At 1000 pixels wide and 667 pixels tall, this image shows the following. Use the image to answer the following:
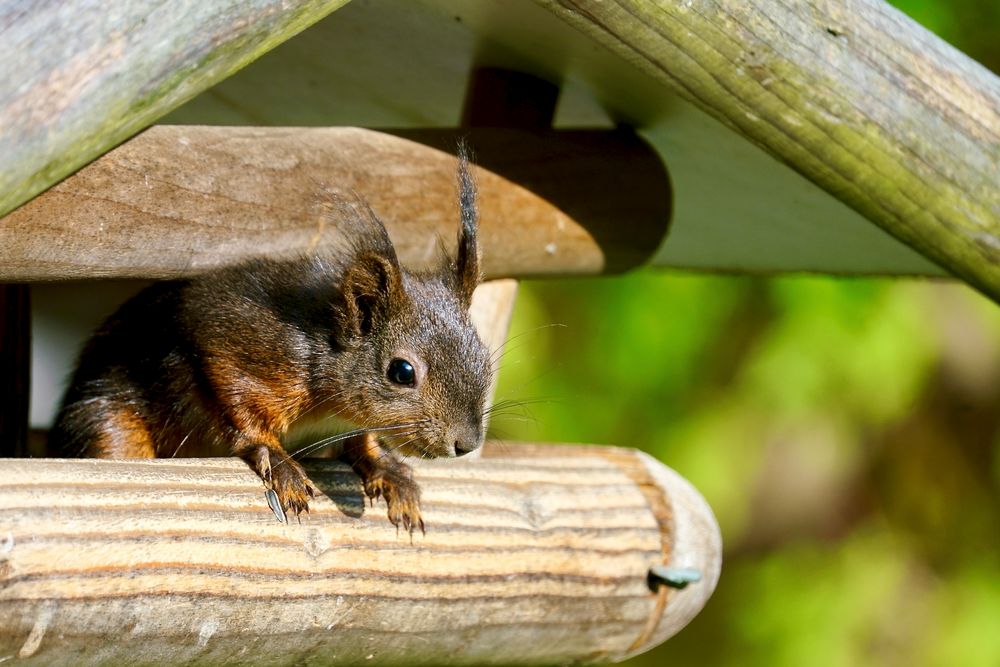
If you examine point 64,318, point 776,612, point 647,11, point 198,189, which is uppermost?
point 647,11

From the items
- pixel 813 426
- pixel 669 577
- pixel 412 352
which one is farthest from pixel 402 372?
pixel 813 426

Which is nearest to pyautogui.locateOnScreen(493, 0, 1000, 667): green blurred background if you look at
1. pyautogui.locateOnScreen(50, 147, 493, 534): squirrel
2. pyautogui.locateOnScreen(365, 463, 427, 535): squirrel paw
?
pyautogui.locateOnScreen(50, 147, 493, 534): squirrel

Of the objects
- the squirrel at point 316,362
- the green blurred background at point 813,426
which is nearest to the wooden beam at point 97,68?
the squirrel at point 316,362

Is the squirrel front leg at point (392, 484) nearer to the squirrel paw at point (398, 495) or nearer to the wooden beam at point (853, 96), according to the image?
the squirrel paw at point (398, 495)

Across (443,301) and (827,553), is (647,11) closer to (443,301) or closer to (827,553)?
(443,301)

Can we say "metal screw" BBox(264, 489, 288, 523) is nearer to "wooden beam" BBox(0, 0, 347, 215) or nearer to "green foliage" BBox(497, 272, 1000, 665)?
"wooden beam" BBox(0, 0, 347, 215)

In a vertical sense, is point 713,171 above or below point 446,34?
below

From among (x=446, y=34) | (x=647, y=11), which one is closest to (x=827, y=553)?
(x=446, y=34)
